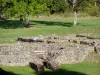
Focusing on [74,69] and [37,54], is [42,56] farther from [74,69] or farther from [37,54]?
[74,69]

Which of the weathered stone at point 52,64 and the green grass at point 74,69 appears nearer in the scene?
the green grass at point 74,69

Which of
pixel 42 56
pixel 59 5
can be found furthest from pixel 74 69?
pixel 59 5

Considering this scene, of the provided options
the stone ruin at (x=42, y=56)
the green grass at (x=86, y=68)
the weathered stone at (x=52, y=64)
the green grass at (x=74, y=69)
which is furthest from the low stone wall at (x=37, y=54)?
the weathered stone at (x=52, y=64)

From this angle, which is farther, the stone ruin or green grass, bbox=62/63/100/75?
the stone ruin

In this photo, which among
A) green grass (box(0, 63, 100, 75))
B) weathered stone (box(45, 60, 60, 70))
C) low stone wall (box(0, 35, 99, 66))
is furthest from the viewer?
low stone wall (box(0, 35, 99, 66))

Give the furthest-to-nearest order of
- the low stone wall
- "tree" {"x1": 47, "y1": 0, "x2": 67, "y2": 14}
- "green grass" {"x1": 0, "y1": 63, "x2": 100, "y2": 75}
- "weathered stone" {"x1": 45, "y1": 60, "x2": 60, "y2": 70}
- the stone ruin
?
"tree" {"x1": 47, "y1": 0, "x2": 67, "y2": 14}, the low stone wall, the stone ruin, "weathered stone" {"x1": 45, "y1": 60, "x2": 60, "y2": 70}, "green grass" {"x1": 0, "y1": 63, "x2": 100, "y2": 75}

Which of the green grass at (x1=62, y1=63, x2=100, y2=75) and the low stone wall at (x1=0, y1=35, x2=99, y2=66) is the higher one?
the low stone wall at (x1=0, y1=35, x2=99, y2=66)

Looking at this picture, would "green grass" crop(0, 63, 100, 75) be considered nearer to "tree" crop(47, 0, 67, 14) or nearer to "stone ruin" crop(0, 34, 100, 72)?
"stone ruin" crop(0, 34, 100, 72)

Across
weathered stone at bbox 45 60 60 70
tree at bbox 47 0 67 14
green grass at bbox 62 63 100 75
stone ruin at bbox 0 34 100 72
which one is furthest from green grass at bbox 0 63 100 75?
tree at bbox 47 0 67 14

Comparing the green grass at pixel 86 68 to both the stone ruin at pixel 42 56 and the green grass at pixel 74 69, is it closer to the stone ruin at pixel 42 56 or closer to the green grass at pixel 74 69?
the green grass at pixel 74 69

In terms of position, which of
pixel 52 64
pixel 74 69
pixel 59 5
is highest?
pixel 52 64

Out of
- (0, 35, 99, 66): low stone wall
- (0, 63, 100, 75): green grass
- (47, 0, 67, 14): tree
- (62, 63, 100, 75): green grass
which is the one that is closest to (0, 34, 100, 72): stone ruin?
(0, 35, 99, 66): low stone wall

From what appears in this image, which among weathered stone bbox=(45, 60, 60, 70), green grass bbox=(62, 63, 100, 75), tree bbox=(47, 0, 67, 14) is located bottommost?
tree bbox=(47, 0, 67, 14)

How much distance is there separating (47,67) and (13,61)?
1.91 meters
